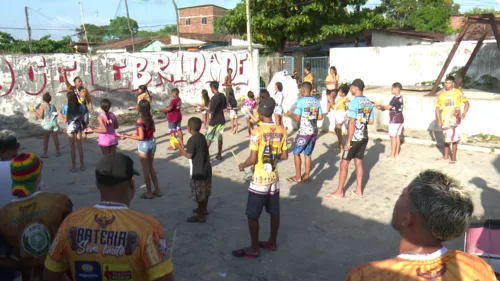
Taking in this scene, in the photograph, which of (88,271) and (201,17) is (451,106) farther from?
(201,17)

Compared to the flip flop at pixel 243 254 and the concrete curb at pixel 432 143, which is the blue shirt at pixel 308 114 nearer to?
the flip flop at pixel 243 254

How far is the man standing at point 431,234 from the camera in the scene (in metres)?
1.71

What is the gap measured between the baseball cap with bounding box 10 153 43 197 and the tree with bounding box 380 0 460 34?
39.5 meters

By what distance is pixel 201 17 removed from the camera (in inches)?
2309

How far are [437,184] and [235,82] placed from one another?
56.5 feet

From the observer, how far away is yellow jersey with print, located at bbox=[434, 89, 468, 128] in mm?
8344

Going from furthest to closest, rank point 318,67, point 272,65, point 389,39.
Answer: point 389,39, point 318,67, point 272,65

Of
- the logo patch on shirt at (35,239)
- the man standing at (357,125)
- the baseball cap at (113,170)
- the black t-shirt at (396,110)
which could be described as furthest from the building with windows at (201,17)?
the baseball cap at (113,170)

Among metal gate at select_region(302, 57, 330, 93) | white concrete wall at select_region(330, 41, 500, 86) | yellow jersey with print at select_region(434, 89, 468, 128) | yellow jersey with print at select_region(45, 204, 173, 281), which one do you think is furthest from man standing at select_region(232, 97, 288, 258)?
metal gate at select_region(302, 57, 330, 93)

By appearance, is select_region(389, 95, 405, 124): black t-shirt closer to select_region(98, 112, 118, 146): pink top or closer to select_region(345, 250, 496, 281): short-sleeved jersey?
select_region(98, 112, 118, 146): pink top

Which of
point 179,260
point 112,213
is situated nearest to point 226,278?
point 179,260

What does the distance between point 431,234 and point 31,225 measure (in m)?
2.52

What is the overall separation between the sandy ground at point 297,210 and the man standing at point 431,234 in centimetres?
285

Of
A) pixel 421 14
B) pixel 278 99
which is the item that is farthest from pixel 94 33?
pixel 278 99
